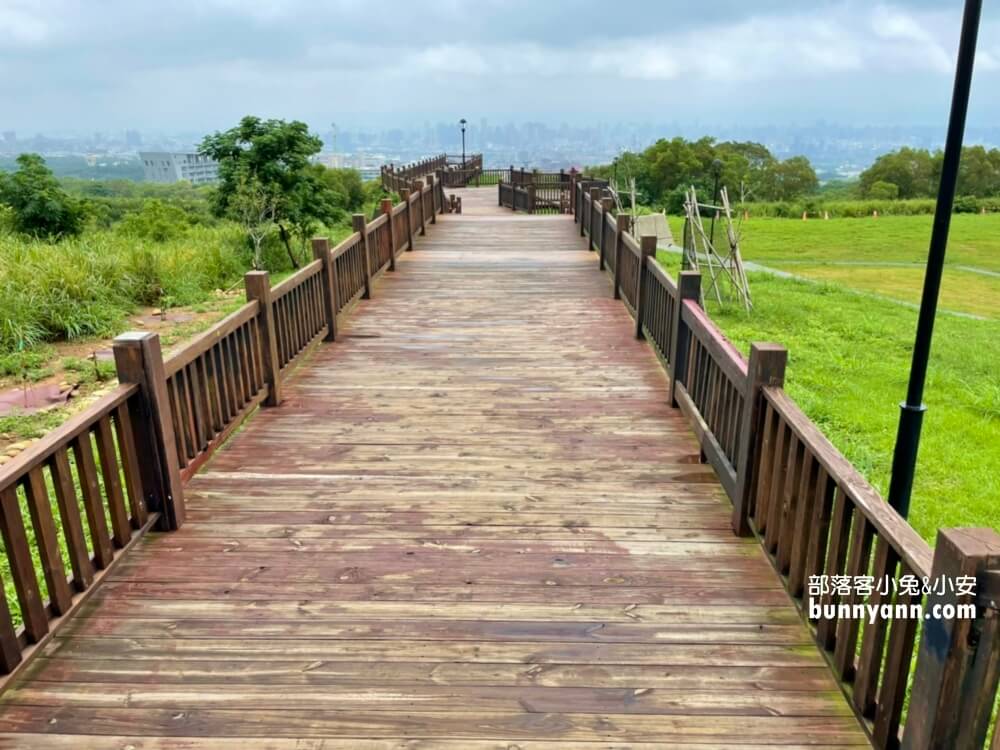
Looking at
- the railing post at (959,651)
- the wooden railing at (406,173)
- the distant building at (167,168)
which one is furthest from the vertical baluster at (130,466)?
the distant building at (167,168)

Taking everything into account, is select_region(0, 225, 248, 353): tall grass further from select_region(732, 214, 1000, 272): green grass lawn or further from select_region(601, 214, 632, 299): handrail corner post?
select_region(732, 214, 1000, 272): green grass lawn

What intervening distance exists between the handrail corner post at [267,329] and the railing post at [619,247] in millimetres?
4325

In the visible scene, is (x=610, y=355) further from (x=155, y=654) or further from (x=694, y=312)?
Answer: (x=155, y=654)

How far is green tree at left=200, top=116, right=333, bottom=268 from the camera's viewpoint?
1559 centimetres

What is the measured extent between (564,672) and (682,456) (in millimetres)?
2133

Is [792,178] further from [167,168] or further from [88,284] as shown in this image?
[167,168]

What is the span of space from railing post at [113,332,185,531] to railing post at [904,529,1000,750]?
3.06 m

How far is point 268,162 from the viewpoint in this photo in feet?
51.9

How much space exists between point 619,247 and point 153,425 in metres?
6.07

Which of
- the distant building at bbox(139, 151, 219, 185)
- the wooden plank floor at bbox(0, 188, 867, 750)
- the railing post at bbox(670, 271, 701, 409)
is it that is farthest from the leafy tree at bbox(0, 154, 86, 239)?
the distant building at bbox(139, 151, 219, 185)

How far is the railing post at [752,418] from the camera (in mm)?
3148

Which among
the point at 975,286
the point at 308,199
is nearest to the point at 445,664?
the point at 308,199

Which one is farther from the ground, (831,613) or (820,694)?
(831,613)

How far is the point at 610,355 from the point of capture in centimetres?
658
